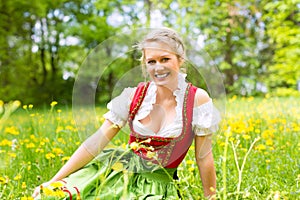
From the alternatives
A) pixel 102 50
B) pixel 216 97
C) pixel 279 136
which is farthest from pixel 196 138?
pixel 279 136

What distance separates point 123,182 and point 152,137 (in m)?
0.21

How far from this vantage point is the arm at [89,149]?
1670mm

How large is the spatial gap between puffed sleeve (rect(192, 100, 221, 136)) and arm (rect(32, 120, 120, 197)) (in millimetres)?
329

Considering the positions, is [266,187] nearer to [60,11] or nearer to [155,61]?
[155,61]

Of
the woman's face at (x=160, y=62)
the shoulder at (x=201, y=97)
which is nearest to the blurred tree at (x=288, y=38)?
the shoulder at (x=201, y=97)

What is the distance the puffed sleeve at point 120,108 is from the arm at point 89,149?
0.03 m

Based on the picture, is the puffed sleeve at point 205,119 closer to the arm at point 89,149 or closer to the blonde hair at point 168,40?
the blonde hair at point 168,40

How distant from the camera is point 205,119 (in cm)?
158

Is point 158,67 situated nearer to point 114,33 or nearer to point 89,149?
point 89,149

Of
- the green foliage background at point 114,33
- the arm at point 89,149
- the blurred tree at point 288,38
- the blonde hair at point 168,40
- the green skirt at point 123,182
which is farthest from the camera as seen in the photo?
the green foliage background at point 114,33

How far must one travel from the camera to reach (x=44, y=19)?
37.8 feet

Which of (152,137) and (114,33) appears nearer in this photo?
(152,137)

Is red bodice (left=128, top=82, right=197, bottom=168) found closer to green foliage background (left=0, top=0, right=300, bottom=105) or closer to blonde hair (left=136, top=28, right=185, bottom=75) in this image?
blonde hair (left=136, top=28, right=185, bottom=75)

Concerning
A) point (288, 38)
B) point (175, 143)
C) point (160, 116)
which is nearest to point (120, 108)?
point (160, 116)
